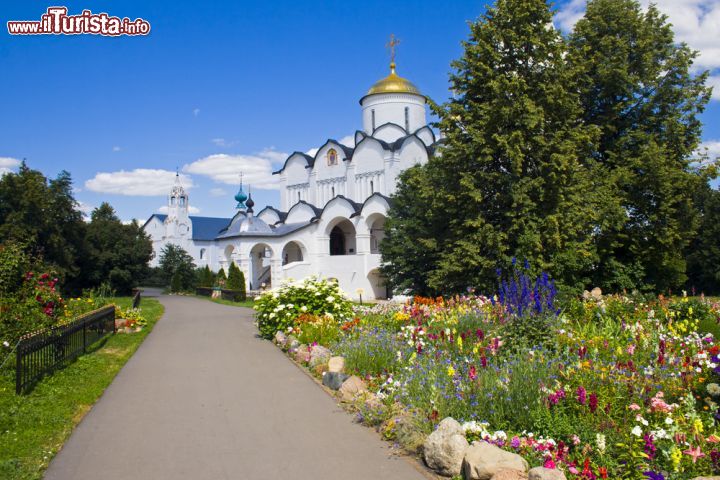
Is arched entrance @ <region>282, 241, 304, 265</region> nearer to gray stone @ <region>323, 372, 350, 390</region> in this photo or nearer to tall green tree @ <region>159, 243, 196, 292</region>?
tall green tree @ <region>159, 243, 196, 292</region>

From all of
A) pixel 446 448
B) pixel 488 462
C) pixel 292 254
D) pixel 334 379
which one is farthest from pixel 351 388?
pixel 292 254

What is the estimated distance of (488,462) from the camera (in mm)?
4391

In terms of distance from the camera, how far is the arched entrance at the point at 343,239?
40.4m

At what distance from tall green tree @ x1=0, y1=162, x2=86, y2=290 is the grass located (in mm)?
17673

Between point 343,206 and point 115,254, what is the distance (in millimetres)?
15136

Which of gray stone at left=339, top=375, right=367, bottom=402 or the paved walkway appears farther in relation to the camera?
gray stone at left=339, top=375, right=367, bottom=402

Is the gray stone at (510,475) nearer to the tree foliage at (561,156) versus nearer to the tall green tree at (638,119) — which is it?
the tree foliage at (561,156)

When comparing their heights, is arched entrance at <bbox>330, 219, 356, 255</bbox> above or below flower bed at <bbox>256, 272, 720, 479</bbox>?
above

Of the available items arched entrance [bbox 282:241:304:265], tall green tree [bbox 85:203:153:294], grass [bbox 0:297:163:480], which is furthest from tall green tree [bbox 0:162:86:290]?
grass [bbox 0:297:163:480]

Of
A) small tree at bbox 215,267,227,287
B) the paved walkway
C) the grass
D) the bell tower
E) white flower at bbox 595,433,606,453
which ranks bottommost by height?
the paved walkway

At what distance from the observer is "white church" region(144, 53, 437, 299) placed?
35000mm

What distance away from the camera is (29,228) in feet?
85.6

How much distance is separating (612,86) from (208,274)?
29838mm

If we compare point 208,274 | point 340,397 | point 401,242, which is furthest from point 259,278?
point 340,397
